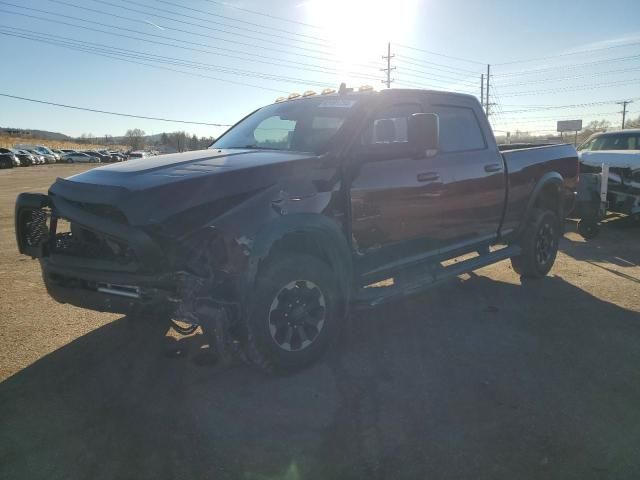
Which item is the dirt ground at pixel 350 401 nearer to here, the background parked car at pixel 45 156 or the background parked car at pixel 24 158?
the background parked car at pixel 24 158

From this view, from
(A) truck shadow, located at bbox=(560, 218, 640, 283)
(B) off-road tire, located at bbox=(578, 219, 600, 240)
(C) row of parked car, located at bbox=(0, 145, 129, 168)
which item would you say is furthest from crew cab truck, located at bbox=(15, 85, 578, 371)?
(C) row of parked car, located at bbox=(0, 145, 129, 168)

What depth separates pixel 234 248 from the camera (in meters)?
3.07

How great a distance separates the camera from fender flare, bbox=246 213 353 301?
3.10 metres

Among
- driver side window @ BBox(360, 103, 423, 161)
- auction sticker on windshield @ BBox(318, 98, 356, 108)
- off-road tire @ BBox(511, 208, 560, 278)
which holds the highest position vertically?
auction sticker on windshield @ BBox(318, 98, 356, 108)

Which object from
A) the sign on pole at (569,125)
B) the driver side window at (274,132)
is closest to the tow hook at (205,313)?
the driver side window at (274,132)

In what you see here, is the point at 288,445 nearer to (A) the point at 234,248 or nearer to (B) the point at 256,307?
(B) the point at 256,307

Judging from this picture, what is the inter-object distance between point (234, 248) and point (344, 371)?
133 cm

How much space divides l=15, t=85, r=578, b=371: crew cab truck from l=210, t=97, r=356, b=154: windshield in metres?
0.02

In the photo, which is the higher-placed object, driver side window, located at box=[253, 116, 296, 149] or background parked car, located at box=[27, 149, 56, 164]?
driver side window, located at box=[253, 116, 296, 149]

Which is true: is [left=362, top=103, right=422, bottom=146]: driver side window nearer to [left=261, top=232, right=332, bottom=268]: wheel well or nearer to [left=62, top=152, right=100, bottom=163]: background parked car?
[left=261, top=232, right=332, bottom=268]: wheel well

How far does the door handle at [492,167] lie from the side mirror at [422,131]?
146cm

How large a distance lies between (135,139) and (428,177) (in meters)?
126

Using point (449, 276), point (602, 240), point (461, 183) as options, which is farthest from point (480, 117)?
point (602, 240)

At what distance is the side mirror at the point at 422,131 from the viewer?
3.88 meters
